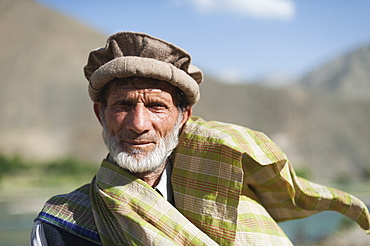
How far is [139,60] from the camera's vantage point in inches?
59.9

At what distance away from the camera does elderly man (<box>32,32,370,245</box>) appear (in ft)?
4.88

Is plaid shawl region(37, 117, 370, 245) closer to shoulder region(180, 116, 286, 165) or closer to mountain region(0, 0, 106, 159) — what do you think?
shoulder region(180, 116, 286, 165)

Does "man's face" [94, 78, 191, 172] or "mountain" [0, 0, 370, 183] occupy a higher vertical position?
"man's face" [94, 78, 191, 172]

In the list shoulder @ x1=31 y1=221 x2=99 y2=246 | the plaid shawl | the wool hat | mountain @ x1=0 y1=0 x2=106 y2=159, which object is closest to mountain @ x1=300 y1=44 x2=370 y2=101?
mountain @ x1=0 y1=0 x2=106 y2=159

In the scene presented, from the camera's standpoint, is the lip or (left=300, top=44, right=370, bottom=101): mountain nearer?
the lip

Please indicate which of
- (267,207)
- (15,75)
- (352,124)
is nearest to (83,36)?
(15,75)

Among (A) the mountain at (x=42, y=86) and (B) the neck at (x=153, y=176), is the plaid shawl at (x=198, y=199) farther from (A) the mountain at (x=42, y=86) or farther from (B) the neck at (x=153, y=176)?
(A) the mountain at (x=42, y=86)

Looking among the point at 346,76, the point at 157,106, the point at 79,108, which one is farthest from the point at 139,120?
the point at 346,76

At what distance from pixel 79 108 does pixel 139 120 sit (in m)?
40.8

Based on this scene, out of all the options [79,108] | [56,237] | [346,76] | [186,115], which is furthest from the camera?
[346,76]

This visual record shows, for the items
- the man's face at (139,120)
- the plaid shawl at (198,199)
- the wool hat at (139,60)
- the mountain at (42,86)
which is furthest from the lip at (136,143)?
the mountain at (42,86)

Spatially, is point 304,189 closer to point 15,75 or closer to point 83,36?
point 15,75

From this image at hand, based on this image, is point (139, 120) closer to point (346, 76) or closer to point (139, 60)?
point (139, 60)

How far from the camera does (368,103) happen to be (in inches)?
1897
